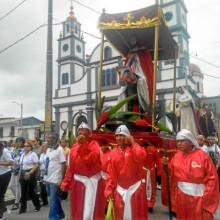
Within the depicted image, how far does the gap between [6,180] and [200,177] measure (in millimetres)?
4187

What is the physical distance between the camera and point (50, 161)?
17.9ft

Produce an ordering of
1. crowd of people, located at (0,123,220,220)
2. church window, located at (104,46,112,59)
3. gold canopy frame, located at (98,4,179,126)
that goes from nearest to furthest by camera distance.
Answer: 1. crowd of people, located at (0,123,220,220)
2. gold canopy frame, located at (98,4,179,126)
3. church window, located at (104,46,112,59)

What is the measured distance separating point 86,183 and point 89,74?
27079mm

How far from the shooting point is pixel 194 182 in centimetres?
337

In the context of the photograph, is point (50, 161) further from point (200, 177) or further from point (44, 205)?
point (200, 177)

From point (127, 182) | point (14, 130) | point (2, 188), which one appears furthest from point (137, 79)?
point (14, 130)

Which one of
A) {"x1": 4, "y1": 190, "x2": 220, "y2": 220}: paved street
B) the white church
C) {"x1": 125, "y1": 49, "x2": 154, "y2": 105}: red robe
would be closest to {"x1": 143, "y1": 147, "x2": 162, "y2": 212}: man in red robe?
{"x1": 4, "y1": 190, "x2": 220, "y2": 220}: paved street

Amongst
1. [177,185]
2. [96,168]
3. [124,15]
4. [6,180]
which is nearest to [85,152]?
[96,168]

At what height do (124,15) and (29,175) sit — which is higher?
(124,15)

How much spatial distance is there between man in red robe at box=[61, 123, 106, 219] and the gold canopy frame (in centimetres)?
167

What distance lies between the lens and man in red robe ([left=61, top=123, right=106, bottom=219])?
402 cm

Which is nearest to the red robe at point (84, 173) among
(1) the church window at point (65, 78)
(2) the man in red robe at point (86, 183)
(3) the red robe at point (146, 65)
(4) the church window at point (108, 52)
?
(2) the man in red robe at point (86, 183)

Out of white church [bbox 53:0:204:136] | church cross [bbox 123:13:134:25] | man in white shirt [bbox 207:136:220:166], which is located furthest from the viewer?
white church [bbox 53:0:204:136]

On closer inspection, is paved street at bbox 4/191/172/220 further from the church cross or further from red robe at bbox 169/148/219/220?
the church cross
